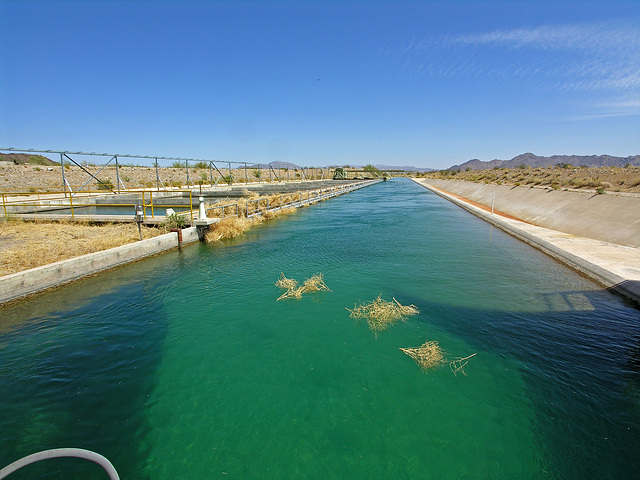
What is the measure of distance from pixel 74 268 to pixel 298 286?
5.88 m

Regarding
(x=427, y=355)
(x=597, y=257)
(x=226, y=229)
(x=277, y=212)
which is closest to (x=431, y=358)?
(x=427, y=355)

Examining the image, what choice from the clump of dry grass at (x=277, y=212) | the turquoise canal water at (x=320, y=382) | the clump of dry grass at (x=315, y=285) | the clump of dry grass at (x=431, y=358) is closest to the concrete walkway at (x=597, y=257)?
the turquoise canal water at (x=320, y=382)

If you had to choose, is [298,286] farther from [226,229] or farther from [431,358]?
[226,229]

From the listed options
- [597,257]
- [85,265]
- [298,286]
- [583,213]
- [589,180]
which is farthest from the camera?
[589,180]

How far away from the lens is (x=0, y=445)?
387 cm

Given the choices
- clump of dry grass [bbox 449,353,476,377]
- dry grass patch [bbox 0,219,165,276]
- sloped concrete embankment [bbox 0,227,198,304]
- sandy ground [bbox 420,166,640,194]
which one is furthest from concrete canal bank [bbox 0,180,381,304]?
sandy ground [bbox 420,166,640,194]

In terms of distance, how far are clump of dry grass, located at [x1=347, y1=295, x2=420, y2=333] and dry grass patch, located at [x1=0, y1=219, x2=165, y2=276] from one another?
8.35 metres

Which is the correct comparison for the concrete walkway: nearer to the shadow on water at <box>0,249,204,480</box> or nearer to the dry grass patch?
the shadow on water at <box>0,249,204,480</box>

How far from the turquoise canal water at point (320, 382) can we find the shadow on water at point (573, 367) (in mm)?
24

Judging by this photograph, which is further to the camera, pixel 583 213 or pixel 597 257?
pixel 583 213

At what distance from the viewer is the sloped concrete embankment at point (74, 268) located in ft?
25.2

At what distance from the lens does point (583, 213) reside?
15836 millimetres

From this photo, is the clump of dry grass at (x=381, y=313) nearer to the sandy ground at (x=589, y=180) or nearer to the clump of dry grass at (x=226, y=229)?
the clump of dry grass at (x=226, y=229)

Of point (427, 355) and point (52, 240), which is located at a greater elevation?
point (52, 240)
